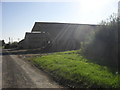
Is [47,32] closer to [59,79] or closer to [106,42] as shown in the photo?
[106,42]

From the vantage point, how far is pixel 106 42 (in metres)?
12.2

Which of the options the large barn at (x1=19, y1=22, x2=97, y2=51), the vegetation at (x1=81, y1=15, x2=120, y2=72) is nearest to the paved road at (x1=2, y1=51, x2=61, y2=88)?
the vegetation at (x1=81, y1=15, x2=120, y2=72)

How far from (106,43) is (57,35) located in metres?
31.1

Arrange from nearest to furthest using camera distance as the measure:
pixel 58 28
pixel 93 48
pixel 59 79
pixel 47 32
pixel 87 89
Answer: pixel 87 89 < pixel 59 79 < pixel 93 48 < pixel 47 32 < pixel 58 28

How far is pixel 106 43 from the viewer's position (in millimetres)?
12133

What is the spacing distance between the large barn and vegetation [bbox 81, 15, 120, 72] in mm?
24203

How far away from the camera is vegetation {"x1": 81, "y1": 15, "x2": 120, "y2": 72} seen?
435 inches

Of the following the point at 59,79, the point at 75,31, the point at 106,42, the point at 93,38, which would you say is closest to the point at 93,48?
the point at 93,38

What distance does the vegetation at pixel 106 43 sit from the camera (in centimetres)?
1104

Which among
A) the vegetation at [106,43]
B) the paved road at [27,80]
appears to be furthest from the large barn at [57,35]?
the paved road at [27,80]

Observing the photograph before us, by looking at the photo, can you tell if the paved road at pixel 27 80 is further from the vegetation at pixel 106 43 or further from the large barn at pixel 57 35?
the large barn at pixel 57 35

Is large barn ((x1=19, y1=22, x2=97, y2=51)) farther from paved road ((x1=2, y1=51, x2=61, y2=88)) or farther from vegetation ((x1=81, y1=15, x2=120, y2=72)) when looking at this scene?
paved road ((x1=2, y1=51, x2=61, y2=88))

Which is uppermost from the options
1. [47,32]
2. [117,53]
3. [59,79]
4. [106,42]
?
[47,32]

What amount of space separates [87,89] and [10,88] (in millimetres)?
3477
